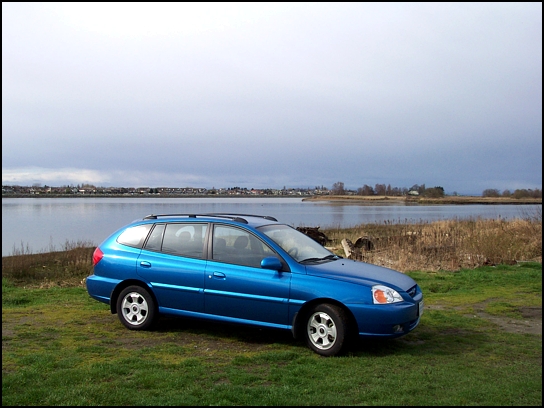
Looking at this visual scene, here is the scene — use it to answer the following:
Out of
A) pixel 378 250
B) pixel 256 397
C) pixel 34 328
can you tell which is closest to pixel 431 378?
pixel 256 397

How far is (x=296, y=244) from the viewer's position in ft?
24.3

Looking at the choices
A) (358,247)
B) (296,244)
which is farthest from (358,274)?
(358,247)

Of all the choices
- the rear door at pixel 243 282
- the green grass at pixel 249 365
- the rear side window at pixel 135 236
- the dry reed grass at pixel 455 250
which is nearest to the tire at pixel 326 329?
the green grass at pixel 249 365

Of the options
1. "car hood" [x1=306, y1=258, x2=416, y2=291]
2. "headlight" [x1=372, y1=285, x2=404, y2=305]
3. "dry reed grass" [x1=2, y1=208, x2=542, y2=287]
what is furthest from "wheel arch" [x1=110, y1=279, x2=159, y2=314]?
"dry reed grass" [x1=2, y1=208, x2=542, y2=287]

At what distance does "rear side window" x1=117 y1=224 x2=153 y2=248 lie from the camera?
7.91 metres

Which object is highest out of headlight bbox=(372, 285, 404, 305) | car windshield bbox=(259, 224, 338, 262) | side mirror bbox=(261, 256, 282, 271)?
car windshield bbox=(259, 224, 338, 262)

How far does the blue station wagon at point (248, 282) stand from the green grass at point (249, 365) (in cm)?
34

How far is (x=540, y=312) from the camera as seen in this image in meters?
8.77

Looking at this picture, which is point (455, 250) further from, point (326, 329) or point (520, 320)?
point (326, 329)

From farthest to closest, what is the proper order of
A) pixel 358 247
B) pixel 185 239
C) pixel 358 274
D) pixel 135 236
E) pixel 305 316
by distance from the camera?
pixel 358 247, pixel 135 236, pixel 185 239, pixel 358 274, pixel 305 316

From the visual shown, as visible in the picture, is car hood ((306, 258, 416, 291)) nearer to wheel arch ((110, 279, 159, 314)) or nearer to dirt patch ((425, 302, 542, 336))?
dirt patch ((425, 302, 542, 336))

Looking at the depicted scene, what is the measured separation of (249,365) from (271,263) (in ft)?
4.49

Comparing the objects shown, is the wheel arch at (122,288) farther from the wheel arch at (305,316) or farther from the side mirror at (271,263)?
the wheel arch at (305,316)

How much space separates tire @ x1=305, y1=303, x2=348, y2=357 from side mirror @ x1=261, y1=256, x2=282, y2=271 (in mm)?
716
